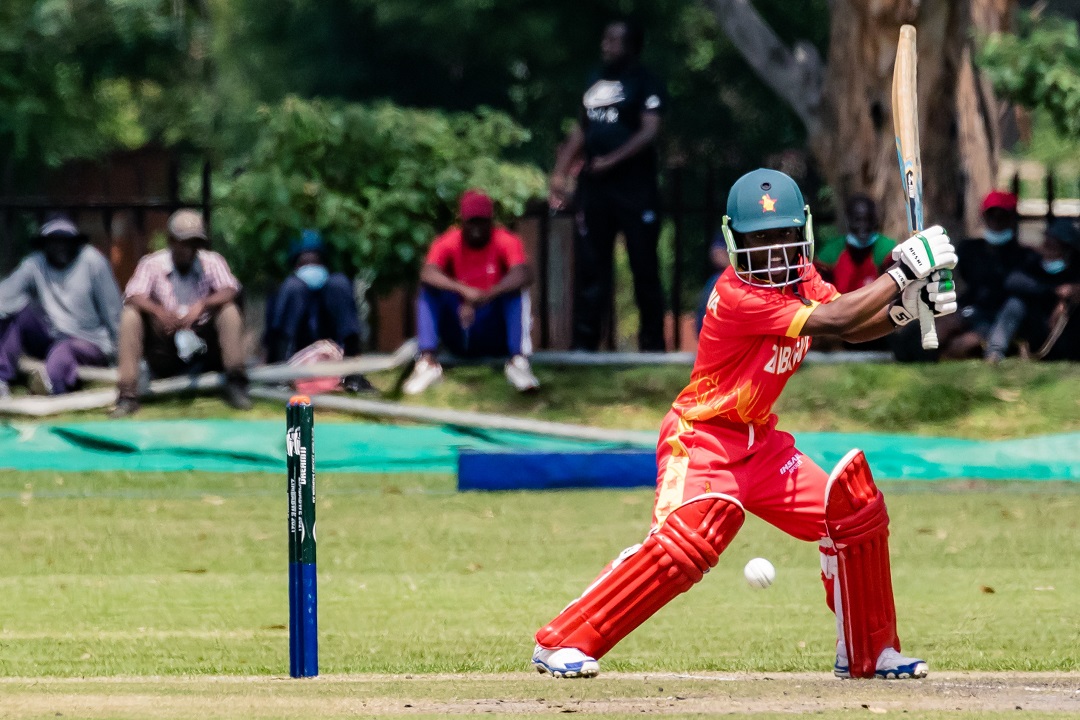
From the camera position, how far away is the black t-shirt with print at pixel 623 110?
48.7 feet

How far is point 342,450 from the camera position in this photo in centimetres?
1304

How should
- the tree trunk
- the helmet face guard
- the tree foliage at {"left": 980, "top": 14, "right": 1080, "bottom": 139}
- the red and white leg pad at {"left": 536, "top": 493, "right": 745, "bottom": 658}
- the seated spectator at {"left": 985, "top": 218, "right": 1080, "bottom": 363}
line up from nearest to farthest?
1. the red and white leg pad at {"left": 536, "top": 493, "right": 745, "bottom": 658}
2. the helmet face guard
3. the seated spectator at {"left": 985, "top": 218, "right": 1080, "bottom": 363}
4. the tree foliage at {"left": 980, "top": 14, "right": 1080, "bottom": 139}
5. the tree trunk

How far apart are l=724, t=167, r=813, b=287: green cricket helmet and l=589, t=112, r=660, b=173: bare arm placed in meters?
8.14

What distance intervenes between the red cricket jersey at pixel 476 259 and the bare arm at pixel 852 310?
25.8 feet

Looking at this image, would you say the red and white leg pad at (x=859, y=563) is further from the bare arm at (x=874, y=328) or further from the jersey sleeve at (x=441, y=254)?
the jersey sleeve at (x=441, y=254)

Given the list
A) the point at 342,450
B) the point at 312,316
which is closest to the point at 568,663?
the point at 342,450

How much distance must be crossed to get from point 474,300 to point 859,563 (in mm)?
7689

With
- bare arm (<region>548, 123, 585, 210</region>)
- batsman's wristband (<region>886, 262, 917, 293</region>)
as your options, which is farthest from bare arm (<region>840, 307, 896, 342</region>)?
bare arm (<region>548, 123, 585, 210</region>)

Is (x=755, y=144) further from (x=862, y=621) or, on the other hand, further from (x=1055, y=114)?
(x=862, y=621)

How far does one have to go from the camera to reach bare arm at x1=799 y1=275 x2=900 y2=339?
618 centimetres

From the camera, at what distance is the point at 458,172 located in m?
15.7

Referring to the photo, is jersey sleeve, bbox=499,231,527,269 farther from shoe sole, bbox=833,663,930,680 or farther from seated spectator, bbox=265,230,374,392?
shoe sole, bbox=833,663,930,680

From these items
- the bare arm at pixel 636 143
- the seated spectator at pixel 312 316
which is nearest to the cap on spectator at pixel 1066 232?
the bare arm at pixel 636 143

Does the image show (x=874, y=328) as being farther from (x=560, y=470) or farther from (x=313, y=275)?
(x=313, y=275)
